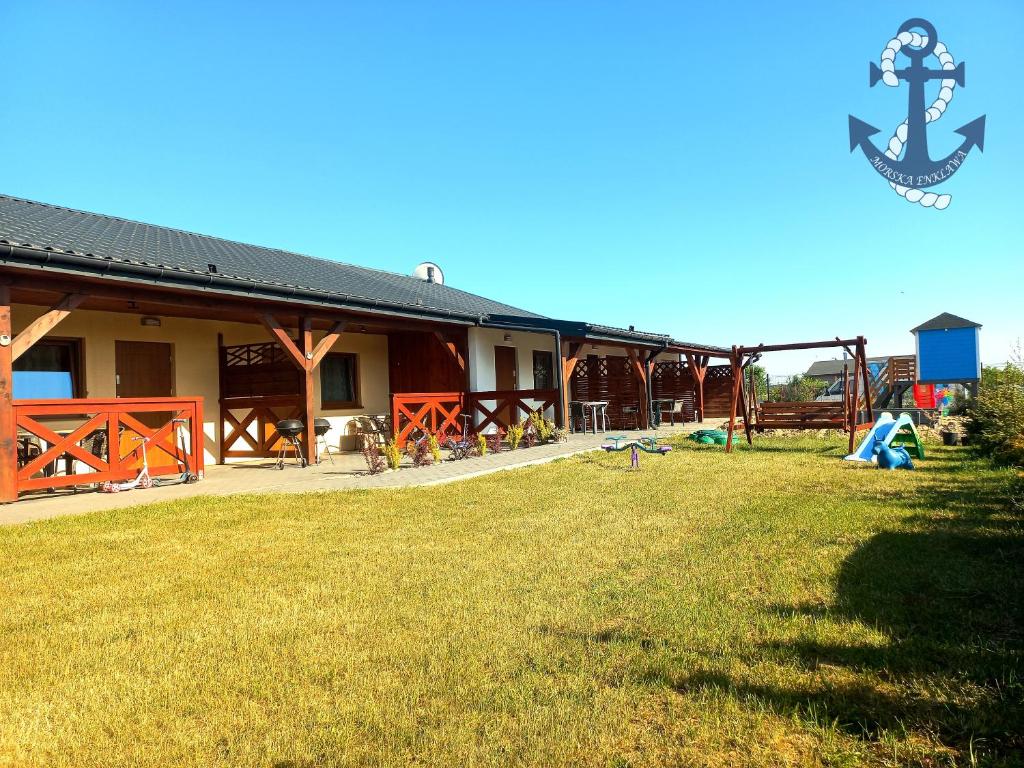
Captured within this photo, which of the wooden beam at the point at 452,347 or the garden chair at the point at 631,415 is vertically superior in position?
the wooden beam at the point at 452,347

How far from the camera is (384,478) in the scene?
799 centimetres

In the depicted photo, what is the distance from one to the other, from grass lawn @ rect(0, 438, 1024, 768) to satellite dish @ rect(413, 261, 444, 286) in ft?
49.9

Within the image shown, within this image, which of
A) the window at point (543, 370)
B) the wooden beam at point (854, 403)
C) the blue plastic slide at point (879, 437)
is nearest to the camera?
the blue plastic slide at point (879, 437)

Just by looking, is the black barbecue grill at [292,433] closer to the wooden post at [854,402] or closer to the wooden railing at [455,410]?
the wooden railing at [455,410]

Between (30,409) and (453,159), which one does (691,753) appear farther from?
(453,159)

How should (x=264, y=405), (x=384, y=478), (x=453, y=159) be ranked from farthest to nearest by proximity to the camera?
(x=453, y=159) < (x=264, y=405) < (x=384, y=478)

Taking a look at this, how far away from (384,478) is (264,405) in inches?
151

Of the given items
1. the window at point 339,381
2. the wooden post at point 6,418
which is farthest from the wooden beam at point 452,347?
the wooden post at point 6,418

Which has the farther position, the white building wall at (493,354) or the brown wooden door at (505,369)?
the brown wooden door at (505,369)

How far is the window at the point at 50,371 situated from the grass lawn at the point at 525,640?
4.73 meters

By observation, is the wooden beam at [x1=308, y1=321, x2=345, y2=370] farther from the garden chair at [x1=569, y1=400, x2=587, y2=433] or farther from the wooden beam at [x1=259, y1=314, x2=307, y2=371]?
the garden chair at [x1=569, y1=400, x2=587, y2=433]

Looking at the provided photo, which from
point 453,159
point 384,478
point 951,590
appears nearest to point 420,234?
point 453,159

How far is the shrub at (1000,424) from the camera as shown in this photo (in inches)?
287

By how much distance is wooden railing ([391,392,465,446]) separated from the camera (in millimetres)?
10477
